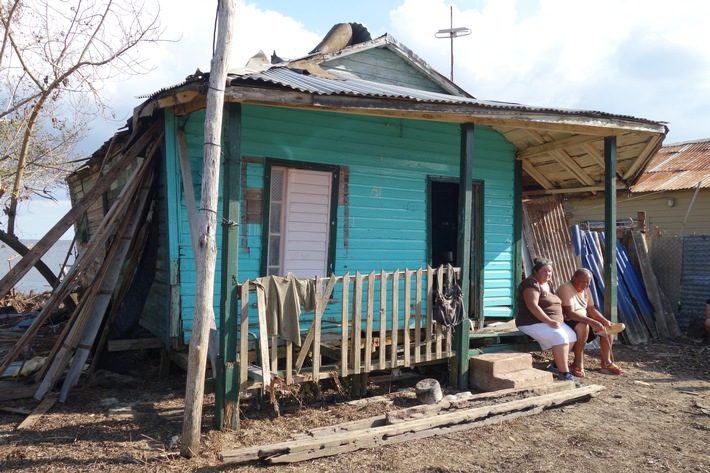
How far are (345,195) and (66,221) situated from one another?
3417 millimetres

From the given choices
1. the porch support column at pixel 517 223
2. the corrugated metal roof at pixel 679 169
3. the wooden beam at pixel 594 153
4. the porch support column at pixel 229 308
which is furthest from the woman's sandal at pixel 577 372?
the corrugated metal roof at pixel 679 169

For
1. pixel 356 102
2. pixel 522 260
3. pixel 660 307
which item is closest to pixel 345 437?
pixel 356 102

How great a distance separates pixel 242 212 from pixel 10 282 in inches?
101

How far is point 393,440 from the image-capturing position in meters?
4.59

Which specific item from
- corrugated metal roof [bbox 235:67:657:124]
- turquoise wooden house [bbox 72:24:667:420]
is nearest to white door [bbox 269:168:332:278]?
turquoise wooden house [bbox 72:24:667:420]

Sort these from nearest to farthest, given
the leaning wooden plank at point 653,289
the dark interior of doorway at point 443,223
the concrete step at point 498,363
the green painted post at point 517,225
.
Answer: the concrete step at point 498,363 → the green painted post at point 517,225 → the leaning wooden plank at point 653,289 → the dark interior of doorway at point 443,223

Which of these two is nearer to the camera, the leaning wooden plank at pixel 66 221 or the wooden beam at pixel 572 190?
the leaning wooden plank at pixel 66 221

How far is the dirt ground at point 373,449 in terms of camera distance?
4109 millimetres

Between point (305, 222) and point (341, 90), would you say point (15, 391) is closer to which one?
point (305, 222)

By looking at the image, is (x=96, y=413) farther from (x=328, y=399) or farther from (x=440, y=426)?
(x=440, y=426)

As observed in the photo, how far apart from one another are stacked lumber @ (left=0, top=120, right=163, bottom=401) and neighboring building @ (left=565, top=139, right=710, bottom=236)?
11364 millimetres


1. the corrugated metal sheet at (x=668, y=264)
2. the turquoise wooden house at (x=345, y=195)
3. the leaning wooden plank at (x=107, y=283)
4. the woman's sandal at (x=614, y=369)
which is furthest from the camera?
the corrugated metal sheet at (x=668, y=264)

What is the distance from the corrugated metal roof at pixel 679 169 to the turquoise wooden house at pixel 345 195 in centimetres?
767

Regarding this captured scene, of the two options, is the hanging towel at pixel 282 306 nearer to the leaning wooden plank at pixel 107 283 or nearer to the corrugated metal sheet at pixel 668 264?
the leaning wooden plank at pixel 107 283
